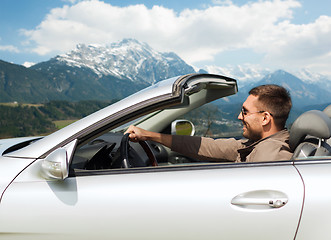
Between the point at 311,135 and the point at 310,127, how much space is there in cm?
5

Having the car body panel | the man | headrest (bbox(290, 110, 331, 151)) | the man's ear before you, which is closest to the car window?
the man

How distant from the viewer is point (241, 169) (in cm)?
142

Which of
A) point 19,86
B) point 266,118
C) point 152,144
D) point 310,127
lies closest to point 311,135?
point 310,127

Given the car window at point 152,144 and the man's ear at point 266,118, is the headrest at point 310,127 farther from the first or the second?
the car window at point 152,144

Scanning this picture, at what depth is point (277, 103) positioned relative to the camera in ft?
6.32

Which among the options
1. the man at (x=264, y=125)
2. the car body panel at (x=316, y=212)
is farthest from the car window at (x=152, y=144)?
the car body panel at (x=316, y=212)

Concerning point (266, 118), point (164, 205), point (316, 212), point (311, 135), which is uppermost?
point (266, 118)

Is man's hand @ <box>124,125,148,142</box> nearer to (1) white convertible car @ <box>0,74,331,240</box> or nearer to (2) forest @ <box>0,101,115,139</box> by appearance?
(1) white convertible car @ <box>0,74,331,240</box>

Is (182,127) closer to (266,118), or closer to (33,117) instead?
(266,118)

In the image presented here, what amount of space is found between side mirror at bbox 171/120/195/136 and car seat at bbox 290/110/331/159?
5.30 feet

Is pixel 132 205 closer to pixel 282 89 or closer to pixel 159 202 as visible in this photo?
pixel 159 202

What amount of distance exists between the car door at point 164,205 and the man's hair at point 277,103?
1.89 ft

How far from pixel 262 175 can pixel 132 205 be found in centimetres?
62

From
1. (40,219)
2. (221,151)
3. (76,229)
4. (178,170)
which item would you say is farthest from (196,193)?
(221,151)
